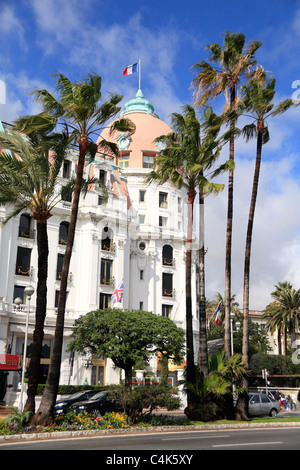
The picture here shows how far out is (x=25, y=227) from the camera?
39.6 meters

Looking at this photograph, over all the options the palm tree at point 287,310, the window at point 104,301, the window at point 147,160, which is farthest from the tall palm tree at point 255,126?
the palm tree at point 287,310

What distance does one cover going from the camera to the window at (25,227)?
129 ft

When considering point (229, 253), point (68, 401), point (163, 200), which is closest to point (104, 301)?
point (163, 200)

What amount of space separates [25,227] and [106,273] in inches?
333

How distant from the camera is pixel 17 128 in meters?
20.0

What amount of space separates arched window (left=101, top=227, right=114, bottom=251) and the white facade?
0.09m

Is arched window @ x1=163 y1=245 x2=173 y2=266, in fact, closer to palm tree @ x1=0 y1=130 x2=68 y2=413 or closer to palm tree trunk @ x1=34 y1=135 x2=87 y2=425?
palm tree trunk @ x1=34 y1=135 x2=87 y2=425

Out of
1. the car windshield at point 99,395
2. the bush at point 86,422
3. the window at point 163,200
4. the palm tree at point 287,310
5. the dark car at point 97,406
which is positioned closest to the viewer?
the bush at point 86,422

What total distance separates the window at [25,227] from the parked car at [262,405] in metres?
22.6

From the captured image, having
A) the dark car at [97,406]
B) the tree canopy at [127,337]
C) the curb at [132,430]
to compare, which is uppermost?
the tree canopy at [127,337]

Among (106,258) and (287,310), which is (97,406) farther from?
(287,310)

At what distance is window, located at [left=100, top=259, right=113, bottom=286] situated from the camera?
42531 millimetres

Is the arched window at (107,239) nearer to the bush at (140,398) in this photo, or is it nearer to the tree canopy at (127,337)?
the tree canopy at (127,337)
